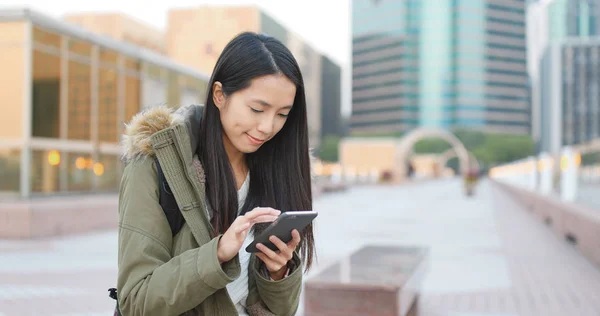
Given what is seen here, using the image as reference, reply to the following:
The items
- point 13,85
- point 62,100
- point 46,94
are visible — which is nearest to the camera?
point 13,85

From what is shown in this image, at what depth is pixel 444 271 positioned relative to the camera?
349 inches

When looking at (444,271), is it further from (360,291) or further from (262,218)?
(262,218)

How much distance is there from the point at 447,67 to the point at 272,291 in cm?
13068

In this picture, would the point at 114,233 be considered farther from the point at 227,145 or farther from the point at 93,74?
the point at 227,145

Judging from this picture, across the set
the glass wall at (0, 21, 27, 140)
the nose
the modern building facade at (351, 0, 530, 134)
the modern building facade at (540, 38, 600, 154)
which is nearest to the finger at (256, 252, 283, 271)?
the nose

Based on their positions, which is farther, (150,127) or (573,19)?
(573,19)

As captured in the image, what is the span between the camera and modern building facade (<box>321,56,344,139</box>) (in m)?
131

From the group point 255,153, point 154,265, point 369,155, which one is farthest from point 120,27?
point 154,265

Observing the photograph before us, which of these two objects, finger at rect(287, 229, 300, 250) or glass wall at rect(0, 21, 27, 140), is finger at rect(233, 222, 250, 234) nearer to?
finger at rect(287, 229, 300, 250)

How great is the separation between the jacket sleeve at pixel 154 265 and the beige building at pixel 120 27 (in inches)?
2192

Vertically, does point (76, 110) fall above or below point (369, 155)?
above

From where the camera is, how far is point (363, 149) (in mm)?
64500

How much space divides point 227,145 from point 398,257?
419 cm

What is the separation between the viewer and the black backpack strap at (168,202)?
1.63 m
